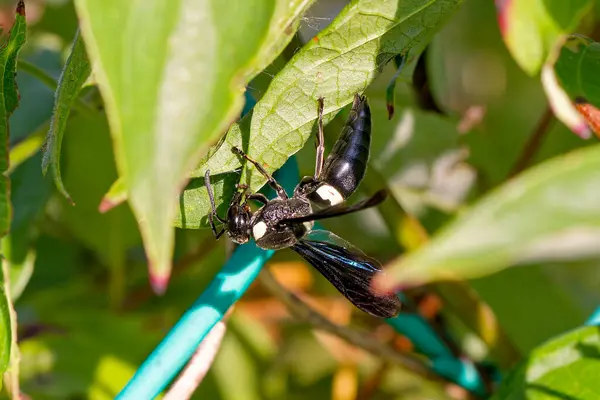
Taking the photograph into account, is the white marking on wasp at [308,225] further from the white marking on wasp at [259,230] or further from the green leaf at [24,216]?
the green leaf at [24,216]

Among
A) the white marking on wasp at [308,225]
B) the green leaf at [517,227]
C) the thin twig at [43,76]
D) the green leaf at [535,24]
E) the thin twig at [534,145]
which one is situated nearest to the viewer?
the green leaf at [517,227]

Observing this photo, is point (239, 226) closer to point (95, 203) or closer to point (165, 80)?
point (95, 203)

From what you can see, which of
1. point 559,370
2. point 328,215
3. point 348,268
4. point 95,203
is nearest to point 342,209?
point 328,215

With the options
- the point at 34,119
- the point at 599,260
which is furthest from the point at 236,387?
the point at 599,260

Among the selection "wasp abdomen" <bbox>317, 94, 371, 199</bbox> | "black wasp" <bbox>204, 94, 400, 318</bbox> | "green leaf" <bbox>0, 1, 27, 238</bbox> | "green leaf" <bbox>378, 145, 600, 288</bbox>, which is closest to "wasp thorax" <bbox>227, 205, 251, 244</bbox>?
"black wasp" <bbox>204, 94, 400, 318</bbox>

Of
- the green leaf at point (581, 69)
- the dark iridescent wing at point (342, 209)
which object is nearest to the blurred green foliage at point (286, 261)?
the dark iridescent wing at point (342, 209)

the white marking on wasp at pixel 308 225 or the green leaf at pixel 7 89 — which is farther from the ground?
the green leaf at pixel 7 89

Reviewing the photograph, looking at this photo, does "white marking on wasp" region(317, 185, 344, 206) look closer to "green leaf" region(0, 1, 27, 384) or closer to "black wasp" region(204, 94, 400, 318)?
"black wasp" region(204, 94, 400, 318)
